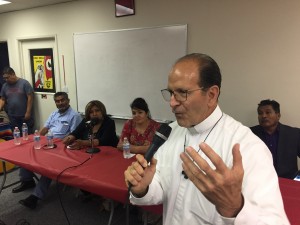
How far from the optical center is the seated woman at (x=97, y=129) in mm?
2906

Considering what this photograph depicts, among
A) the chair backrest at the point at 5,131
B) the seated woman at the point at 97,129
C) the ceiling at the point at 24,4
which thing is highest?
the ceiling at the point at 24,4

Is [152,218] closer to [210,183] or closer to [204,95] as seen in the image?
[204,95]

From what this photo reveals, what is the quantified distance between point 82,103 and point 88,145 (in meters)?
1.87

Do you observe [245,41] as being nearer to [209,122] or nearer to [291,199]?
[291,199]

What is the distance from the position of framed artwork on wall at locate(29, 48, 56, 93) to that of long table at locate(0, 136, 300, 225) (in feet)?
7.25

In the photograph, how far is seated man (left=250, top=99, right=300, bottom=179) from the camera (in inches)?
95.7

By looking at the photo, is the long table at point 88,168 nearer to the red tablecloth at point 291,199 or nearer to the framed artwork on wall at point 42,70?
the red tablecloth at point 291,199

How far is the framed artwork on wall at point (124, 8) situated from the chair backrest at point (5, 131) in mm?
2803

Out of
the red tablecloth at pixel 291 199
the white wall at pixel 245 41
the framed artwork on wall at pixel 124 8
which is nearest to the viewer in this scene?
the red tablecloth at pixel 291 199

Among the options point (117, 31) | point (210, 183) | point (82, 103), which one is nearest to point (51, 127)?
point (82, 103)

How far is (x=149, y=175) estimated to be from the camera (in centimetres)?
104

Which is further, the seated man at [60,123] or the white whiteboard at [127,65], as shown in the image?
the white whiteboard at [127,65]

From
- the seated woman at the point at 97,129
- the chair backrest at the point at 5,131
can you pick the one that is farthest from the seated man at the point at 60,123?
the chair backrest at the point at 5,131

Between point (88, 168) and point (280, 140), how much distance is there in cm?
189
